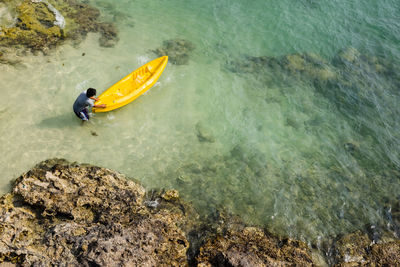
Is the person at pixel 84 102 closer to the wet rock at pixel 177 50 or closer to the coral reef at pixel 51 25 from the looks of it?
the coral reef at pixel 51 25

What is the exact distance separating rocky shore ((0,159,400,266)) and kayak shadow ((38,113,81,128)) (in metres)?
1.54

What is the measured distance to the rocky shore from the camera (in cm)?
Answer: 584

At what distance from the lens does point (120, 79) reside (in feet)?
37.0

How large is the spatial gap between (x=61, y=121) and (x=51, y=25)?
19.2 ft

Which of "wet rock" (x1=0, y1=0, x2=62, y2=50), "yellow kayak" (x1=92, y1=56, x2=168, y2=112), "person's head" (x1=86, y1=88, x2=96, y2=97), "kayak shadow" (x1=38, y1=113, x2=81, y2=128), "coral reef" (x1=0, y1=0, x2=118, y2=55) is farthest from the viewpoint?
"coral reef" (x1=0, y1=0, x2=118, y2=55)

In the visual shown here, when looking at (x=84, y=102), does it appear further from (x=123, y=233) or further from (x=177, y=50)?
(x=177, y=50)

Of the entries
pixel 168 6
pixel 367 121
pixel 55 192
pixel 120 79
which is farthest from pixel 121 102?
pixel 367 121

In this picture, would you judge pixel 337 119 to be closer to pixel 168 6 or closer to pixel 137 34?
pixel 137 34

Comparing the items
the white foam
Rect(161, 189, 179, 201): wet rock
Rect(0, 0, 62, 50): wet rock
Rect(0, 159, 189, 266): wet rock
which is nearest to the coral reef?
Rect(0, 0, 62, 50): wet rock

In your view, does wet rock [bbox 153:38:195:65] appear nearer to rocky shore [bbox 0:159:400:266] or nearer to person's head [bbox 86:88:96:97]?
person's head [bbox 86:88:96:97]

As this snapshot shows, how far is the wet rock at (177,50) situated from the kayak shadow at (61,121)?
4.97 metres

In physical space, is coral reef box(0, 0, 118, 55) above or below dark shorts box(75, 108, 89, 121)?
above

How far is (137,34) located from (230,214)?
9777 mm

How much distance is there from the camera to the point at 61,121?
9539 millimetres
